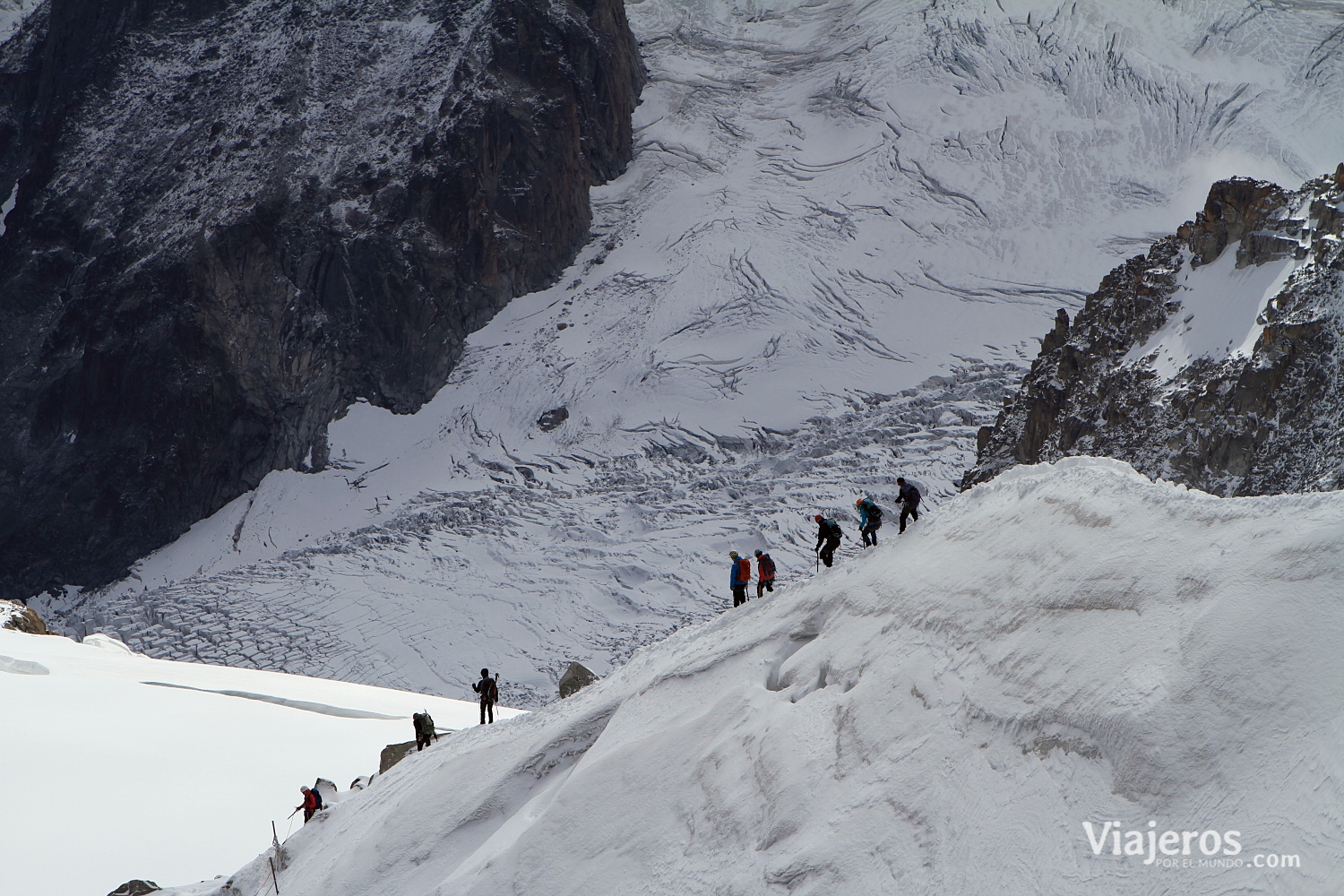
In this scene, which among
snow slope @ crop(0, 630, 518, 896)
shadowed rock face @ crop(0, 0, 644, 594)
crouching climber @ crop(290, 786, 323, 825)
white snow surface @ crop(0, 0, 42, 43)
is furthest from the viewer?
white snow surface @ crop(0, 0, 42, 43)

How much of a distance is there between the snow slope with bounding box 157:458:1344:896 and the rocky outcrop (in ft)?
61.0

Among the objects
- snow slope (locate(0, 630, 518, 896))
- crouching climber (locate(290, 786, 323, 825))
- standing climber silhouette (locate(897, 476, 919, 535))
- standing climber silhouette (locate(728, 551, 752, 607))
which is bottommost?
snow slope (locate(0, 630, 518, 896))

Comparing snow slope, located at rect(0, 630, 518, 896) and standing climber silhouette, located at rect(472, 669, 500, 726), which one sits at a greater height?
standing climber silhouette, located at rect(472, 669, 500, 726)

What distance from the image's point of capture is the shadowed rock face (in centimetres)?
6781

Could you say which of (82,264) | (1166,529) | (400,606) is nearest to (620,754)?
(1166,529)

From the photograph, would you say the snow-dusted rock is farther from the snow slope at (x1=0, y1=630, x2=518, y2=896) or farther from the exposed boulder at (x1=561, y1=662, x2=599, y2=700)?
the exposed boulder at (x1=561, y1=662, x2=599, y2=700)

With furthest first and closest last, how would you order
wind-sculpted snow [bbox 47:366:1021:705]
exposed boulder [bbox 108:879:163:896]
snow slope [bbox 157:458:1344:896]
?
wind-sculpted snow [bbox 47:366:1021:705] < exposed boulder [bbox 108:879:163:896] < snow slope [bbox 157:458:1344:896]

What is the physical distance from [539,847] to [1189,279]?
117ft

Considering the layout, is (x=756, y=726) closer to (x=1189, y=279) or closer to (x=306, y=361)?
(x=1189, y=279)

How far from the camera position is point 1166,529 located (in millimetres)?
10539

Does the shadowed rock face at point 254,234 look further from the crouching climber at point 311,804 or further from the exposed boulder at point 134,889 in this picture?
the exposed boulder at point 134,889

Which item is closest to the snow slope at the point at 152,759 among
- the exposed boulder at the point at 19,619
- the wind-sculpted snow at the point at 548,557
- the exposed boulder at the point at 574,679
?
the exposed boulder at the point at 574,679

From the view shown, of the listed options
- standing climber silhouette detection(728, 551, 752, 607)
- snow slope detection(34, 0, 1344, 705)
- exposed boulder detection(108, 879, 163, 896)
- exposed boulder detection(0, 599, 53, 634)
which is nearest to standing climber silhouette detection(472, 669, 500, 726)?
standing climber silhouette detection(728, 551, 752, 607)

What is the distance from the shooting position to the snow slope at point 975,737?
8177mm
